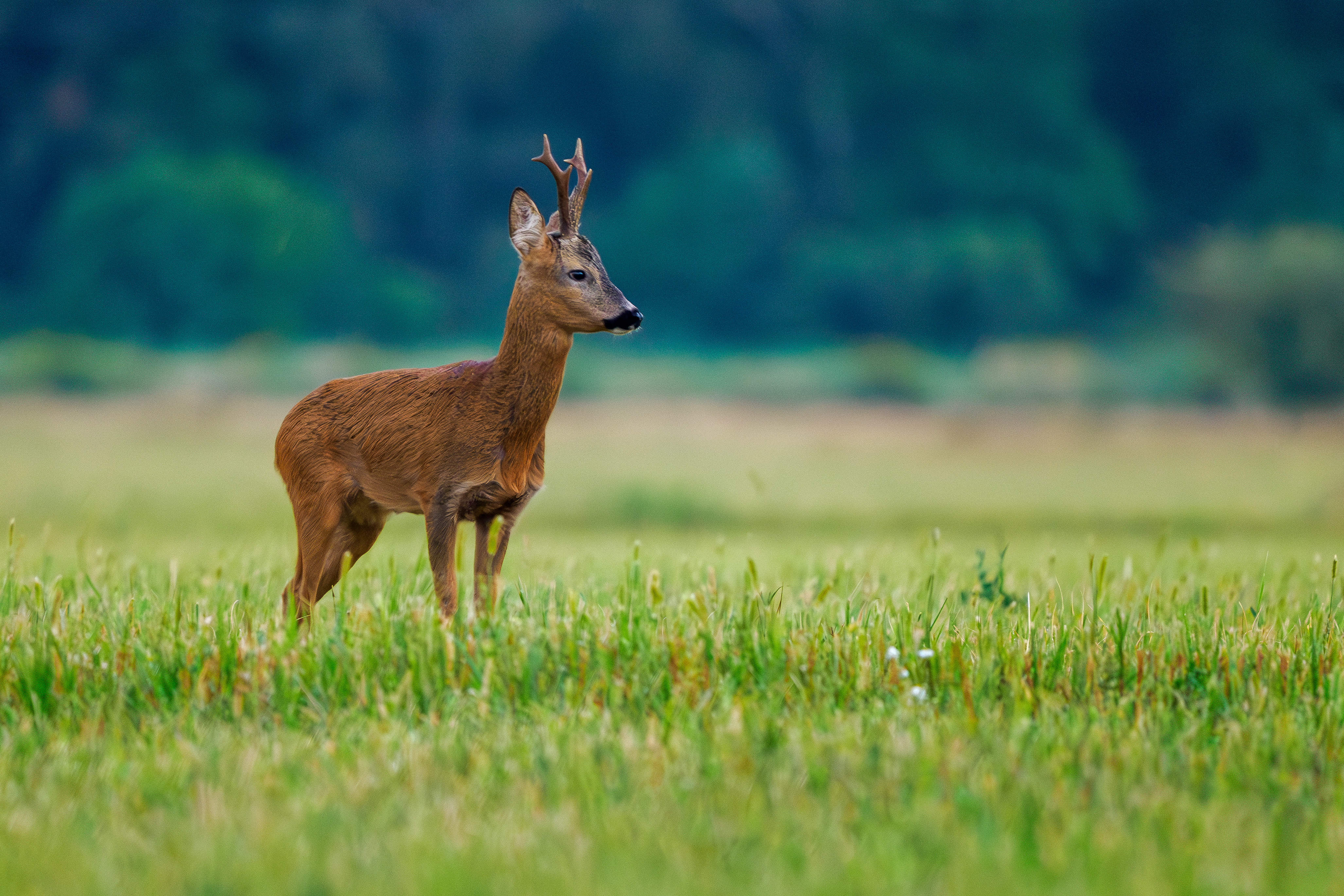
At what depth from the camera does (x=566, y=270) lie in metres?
4.46

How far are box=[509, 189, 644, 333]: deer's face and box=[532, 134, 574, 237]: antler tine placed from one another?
28 mm

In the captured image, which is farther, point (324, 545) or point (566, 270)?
point (324, 545)

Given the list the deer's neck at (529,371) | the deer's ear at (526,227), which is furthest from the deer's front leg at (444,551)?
the deer's ear at (526,227)

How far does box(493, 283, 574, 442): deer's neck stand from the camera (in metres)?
4.54

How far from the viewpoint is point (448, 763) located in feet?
10.4

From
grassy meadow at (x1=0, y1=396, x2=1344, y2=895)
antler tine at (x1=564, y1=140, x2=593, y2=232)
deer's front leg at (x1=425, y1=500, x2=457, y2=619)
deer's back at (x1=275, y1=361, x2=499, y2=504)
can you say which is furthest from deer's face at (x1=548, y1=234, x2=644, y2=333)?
grassy meadow at (x1=0, y1=396, x2=1344, y2=895)

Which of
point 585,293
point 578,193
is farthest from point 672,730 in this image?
point 578,193

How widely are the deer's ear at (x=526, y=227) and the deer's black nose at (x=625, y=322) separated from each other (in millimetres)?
383

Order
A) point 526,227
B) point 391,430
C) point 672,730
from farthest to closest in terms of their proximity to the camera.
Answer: point 391,430 → point 526,227 → point 672,730

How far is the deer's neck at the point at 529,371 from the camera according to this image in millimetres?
4539

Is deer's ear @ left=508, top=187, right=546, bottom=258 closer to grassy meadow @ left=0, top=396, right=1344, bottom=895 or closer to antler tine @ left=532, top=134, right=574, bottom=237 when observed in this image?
antler tine @ left=532, top=134, right=574, bottom=237

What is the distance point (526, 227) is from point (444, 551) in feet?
3.91

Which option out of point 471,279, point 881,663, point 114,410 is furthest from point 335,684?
point 471,279

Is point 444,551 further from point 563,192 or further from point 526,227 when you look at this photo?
point 563,192
